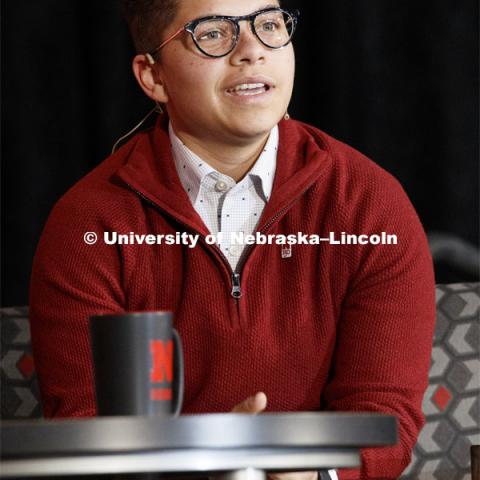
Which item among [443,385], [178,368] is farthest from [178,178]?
[178,368]

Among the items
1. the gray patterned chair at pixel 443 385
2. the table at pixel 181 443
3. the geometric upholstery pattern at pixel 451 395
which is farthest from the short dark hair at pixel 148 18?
the table at pixel 181 443

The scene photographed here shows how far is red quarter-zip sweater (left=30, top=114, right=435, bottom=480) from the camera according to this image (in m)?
1.72

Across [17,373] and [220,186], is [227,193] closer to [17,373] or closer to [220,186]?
[220,186]

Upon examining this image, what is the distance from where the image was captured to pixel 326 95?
241 centimetres

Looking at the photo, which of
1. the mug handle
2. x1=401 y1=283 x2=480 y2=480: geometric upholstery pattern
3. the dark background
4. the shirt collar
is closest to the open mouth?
the shirt collar

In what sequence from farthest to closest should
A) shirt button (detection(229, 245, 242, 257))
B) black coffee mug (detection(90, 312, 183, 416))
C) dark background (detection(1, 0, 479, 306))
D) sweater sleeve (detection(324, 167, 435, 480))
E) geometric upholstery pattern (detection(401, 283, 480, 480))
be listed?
1. dark background (detection(1, 0, 479, 306))
2. geometric upholstery pattern (detection(401, 283, 480, 480))
3. shirt button (detection(229, 245, 242, 257))
4. sweater sleeve (detection(324, 167, 435, 480))
5. black coffee mug (detection(90, 312, 183, 416))

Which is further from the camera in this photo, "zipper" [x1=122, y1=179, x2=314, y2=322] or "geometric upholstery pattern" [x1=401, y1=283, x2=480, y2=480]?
"geometric upholstery pattern" [x1=401, y1=283, x2=480, y2=480]

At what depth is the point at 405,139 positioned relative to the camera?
7.95ft

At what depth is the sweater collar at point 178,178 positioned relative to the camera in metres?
1.77

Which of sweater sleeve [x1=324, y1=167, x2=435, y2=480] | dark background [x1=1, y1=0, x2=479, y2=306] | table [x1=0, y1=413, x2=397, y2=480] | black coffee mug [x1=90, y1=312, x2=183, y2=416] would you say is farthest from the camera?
dark background [x1=1, y1=0, x2=479, y2=306]

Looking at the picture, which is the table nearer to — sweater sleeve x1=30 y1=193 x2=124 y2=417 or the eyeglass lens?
sweater sleeve x1=30 y1=193 x2=124 y2=417

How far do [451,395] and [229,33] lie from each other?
708 mm

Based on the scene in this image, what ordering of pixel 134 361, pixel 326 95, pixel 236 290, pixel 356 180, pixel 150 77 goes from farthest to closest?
1. pixel 326 95
2. pixel 150 77
3. pixel 356 180
4. pixel 236 290
5. pixel 134 361

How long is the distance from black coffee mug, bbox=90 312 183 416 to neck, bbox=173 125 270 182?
0.84m
